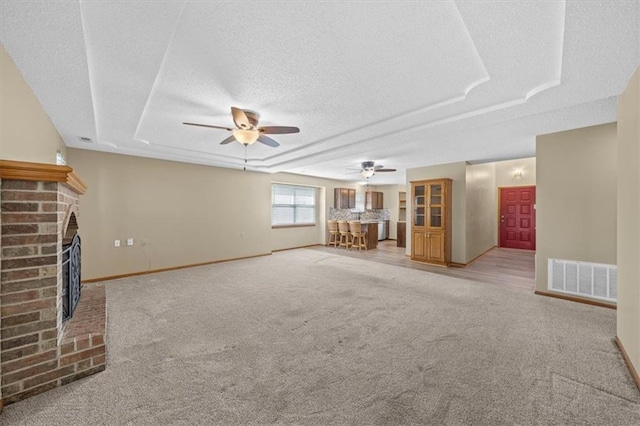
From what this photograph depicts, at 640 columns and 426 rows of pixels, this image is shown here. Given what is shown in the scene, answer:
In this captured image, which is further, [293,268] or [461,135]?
[293,268]

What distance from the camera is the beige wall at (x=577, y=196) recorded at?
324 cm

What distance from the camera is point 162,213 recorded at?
516cm

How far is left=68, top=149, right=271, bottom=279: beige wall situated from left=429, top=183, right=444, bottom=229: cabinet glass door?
4.24 metres

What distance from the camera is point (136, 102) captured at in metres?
2.57

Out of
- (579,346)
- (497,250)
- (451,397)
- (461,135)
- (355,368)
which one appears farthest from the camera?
(497,250)

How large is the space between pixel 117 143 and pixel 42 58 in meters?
2.60

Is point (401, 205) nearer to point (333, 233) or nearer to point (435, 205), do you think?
point (333, 233)

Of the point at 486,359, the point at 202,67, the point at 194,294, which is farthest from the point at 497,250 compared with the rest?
the point at 202,67

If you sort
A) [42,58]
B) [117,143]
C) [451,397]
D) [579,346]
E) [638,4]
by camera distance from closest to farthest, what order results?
1. [638,4]
2. [451,397]
3. [42,58]
4. [579,346]
5. [117,143]

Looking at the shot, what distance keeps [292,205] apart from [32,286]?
6636 millimetres

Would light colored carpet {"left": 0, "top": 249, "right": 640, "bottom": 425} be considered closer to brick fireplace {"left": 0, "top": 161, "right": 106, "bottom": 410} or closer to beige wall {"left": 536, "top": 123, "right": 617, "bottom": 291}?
brick fireplace {"left": 0, "top": 161, "right": 106, "bottom": 410}

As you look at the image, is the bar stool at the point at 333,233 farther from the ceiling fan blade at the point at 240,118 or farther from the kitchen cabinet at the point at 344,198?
the ceiling fan blade at the point at 240,118

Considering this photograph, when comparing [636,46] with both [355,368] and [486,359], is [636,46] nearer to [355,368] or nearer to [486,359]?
[486,359]

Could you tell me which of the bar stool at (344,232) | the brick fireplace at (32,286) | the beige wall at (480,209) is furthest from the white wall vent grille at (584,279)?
the brick fireplace at (32,286)
